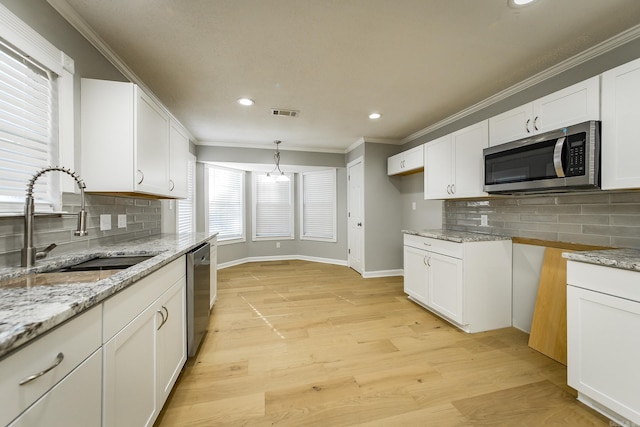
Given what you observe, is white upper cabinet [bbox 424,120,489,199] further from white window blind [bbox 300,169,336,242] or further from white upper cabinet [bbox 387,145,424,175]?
white window blind [bbox 300,169,336,242]

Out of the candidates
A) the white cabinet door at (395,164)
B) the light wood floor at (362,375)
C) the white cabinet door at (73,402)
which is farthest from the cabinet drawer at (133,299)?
the white cabinet door at (395,164)

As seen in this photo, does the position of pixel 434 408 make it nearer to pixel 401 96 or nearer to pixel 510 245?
pixel 510 245

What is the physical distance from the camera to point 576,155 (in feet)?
5.55

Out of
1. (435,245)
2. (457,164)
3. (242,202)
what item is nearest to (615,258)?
(435,245)

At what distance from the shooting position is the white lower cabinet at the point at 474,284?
2.43 meters

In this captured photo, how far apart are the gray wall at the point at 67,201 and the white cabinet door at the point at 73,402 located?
0.90 m

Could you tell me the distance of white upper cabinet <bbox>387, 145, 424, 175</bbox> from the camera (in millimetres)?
3431

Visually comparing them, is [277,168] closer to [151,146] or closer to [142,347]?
[151,146]

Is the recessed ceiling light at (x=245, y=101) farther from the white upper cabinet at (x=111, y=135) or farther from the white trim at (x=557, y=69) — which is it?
the white trim at (x=557, y=69)

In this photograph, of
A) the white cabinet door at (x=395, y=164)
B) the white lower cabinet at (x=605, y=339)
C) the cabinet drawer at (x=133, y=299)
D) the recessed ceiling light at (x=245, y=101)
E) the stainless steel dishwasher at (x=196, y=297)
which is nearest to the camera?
the cabinet drawer at (x=133, y=299)

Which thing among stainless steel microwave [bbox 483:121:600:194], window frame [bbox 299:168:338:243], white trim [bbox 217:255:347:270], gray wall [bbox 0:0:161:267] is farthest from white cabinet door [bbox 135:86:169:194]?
window frame [bbox 299:168:338:243]

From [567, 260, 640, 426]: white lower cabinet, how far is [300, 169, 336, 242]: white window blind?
4032 mm

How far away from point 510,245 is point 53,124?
12.4 feet

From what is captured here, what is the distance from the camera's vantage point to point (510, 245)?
2533mm
